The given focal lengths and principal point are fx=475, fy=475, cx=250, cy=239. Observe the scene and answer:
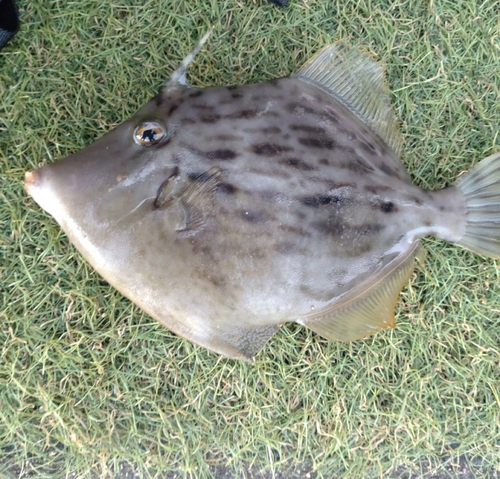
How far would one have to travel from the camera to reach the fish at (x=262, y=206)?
63.9 inches

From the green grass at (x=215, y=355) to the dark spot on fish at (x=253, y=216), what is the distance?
679 millimetres

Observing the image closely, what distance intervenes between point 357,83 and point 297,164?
482 mm

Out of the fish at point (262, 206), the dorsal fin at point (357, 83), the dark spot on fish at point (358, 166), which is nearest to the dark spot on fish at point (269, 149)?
the fish at point (262, 206)

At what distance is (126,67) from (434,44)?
4.63 ft

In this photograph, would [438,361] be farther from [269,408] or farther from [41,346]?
[41,346]

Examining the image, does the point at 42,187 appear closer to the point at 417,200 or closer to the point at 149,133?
the point at 149,133

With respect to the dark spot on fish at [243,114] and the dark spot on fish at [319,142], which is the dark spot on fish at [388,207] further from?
the dark spot on fish at [243,114]

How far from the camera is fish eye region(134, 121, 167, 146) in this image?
1638 mm

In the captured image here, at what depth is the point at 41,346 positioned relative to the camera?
2.07 meters

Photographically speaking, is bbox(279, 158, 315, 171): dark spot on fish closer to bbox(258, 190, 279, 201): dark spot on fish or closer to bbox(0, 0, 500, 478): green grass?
bbox(258, 190, 279, 201): dark spot on fish

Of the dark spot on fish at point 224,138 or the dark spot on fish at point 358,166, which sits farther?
the dark spot on fish at point 358,166

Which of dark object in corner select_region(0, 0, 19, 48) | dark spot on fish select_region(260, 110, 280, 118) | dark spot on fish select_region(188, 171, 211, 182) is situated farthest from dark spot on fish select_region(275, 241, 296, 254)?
dark object in corner select_region(0, 0, 19, 48)

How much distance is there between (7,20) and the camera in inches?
78.7

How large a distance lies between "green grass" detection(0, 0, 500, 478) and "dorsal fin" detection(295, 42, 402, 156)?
11.5 inches
